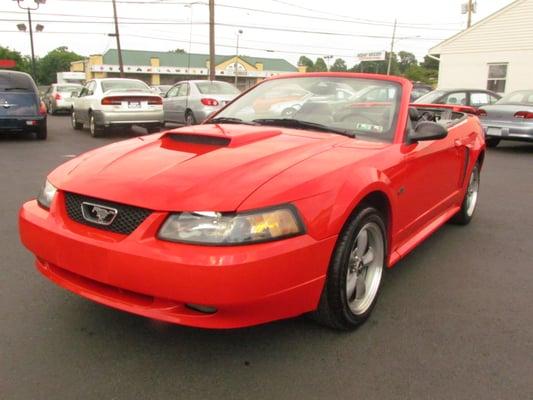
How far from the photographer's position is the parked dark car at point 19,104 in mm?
10656

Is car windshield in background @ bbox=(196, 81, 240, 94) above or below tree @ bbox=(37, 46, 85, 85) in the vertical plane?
below

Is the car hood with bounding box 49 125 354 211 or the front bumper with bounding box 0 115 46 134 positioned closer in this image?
the car hood with bounding box 49 125 354 211

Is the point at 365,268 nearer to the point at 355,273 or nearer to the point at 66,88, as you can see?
the point at 355,273

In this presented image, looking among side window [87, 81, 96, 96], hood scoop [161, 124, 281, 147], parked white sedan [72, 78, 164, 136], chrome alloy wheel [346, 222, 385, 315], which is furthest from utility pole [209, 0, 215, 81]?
chrome alloy wheel [346, 222, 385, 315]

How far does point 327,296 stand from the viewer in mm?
2557

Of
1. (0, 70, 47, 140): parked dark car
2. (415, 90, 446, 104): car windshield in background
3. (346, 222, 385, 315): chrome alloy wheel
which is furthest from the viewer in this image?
(415, 90, 446, 104): car windshield in background

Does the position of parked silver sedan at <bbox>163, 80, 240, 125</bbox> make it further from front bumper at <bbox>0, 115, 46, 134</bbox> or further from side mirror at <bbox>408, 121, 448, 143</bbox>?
side mirror at <bbox>408, 121, 448, 143</bbox>

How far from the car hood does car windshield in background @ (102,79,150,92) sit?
990cm

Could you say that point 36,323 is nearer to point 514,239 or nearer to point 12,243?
point 12,243

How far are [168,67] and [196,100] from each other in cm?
6112

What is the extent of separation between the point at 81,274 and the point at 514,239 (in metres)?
3.85

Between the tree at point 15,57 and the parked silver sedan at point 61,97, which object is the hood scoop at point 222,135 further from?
the tree at point 15,57

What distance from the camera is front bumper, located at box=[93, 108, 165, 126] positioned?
11.9 metres

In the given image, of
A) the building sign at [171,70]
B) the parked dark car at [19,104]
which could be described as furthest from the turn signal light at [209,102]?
the building sign at [171,70]
